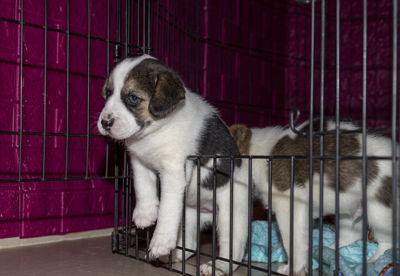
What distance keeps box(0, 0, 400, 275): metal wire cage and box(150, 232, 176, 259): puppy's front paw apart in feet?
0.88

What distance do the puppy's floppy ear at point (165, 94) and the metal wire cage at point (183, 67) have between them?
0.33 metres

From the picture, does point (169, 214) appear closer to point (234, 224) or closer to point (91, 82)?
point (234, 224)

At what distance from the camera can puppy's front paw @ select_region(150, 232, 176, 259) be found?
7.74 feet

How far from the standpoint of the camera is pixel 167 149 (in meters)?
2.54

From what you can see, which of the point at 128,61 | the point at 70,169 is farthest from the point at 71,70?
the point at 128,61

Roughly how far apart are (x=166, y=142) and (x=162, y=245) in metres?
0.58

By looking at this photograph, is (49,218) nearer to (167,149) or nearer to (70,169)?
(70,169)

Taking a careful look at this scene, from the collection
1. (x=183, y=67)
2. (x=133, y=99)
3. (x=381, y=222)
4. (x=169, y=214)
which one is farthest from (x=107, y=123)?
(x=183, y=67)

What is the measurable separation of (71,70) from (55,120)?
0.44 meters

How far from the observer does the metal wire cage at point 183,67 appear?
122 inches

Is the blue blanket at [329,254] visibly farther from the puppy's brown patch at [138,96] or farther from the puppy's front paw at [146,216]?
the puppy's brown patch at [138,96]

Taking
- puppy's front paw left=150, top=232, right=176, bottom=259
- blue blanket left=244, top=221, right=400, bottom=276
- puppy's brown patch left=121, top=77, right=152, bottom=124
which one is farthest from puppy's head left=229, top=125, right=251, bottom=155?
puppy's front paw left=150, top=232, right=176, bottom=259

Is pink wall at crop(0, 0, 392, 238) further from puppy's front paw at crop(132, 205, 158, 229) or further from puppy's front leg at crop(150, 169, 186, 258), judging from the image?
puppy's front leg at crop(150, 169, 186, 258)

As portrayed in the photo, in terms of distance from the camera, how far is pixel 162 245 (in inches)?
93.0
